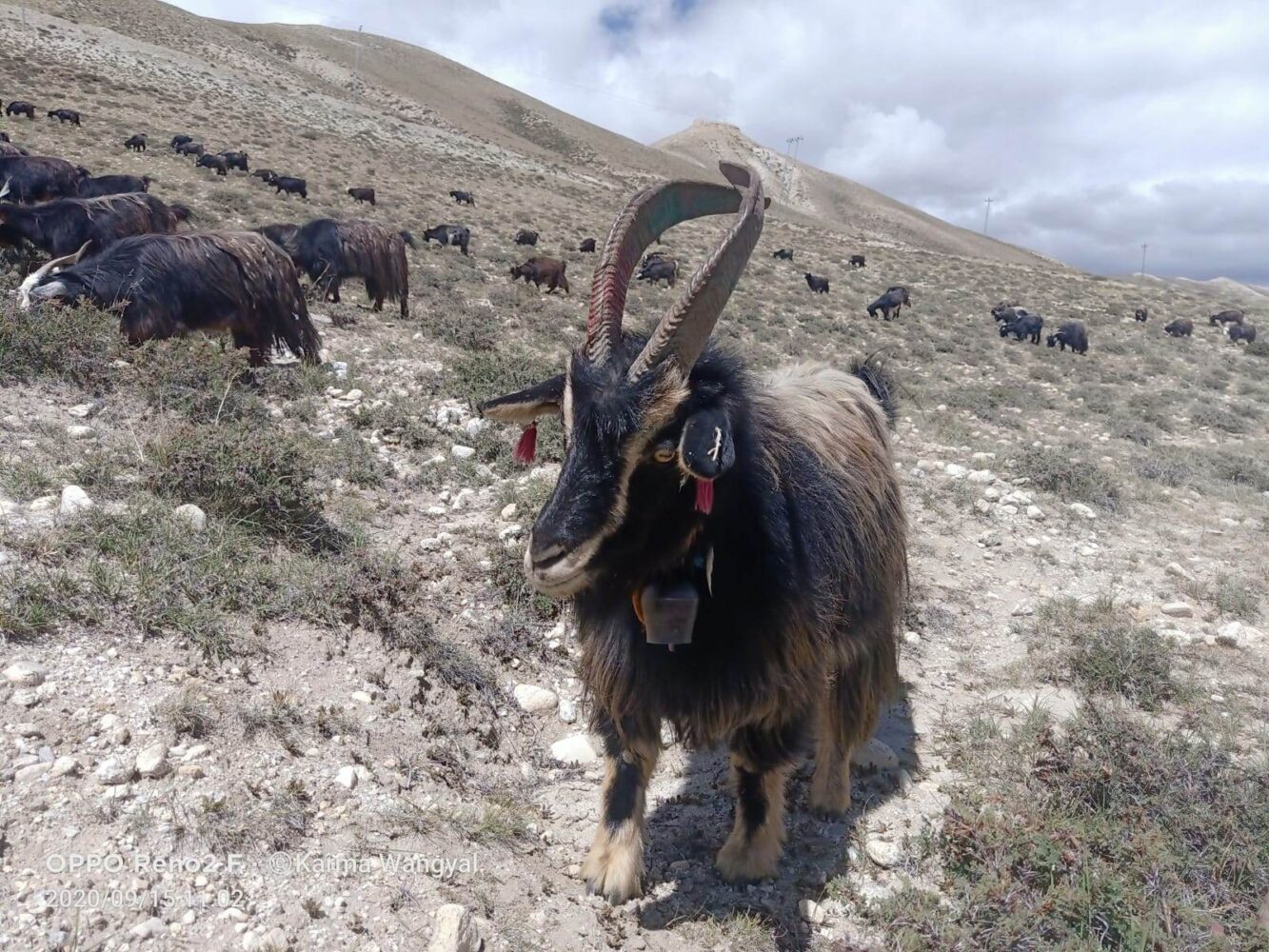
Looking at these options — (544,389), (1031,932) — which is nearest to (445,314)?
(544,389)

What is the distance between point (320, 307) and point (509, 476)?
7.38 meters

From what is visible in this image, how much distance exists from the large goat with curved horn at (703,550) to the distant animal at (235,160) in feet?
94.4

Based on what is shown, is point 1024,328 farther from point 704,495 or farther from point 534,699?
point 704,495

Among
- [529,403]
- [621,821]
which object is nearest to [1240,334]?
[621,821]

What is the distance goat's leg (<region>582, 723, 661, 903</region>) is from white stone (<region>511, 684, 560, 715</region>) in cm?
95

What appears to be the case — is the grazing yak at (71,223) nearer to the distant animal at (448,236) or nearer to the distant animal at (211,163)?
the distant animal at (448,236)

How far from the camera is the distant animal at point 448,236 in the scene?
20433mm

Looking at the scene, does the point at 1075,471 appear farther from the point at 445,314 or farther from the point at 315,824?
the point at 445,314

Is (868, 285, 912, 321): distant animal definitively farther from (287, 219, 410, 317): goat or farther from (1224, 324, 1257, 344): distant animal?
(287, 219, 410, 317): goat

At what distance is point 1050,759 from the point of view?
Result: 135 inches

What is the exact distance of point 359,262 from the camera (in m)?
12.7

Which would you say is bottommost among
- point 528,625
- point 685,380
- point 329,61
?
point 528,625

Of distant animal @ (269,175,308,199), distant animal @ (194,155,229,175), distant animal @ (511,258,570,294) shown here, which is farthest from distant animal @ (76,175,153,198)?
distant animal @ (194,155,229,175)

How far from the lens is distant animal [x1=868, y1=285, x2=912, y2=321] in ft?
74.0
